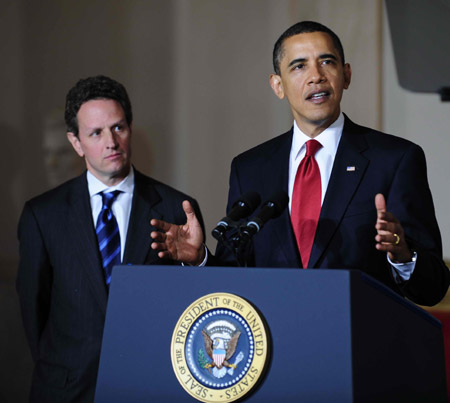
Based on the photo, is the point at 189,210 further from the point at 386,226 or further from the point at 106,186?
the point at 106,186

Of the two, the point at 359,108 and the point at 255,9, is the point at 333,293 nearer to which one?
the point at 359,108

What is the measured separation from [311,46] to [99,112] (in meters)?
0.95

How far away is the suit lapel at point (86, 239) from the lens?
259 cm

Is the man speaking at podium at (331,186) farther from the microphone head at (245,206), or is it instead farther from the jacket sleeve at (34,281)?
the jacket sleeve at (34,281)

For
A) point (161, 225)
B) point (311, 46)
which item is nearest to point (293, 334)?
point (161, 225)

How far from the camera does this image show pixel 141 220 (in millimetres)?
2682

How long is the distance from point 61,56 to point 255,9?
1108 millimetres

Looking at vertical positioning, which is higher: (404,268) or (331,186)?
(331,186)

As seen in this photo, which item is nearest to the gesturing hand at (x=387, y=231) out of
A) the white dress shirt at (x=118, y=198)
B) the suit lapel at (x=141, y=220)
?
the suit lapel at (x=141, y=220)

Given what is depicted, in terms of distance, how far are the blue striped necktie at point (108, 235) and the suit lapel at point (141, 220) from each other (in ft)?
0.19

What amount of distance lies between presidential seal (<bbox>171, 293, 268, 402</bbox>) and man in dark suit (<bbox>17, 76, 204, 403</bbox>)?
1.19 metres

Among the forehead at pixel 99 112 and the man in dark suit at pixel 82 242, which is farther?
the forehead at pixel 99 112

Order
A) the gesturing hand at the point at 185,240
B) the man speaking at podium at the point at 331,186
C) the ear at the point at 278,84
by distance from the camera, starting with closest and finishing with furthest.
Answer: the gesturing hand at the point at 185,240, the man speaking at podium at the point at 331,186, the ear at the point at 278,84

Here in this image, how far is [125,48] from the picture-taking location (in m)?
4.32
